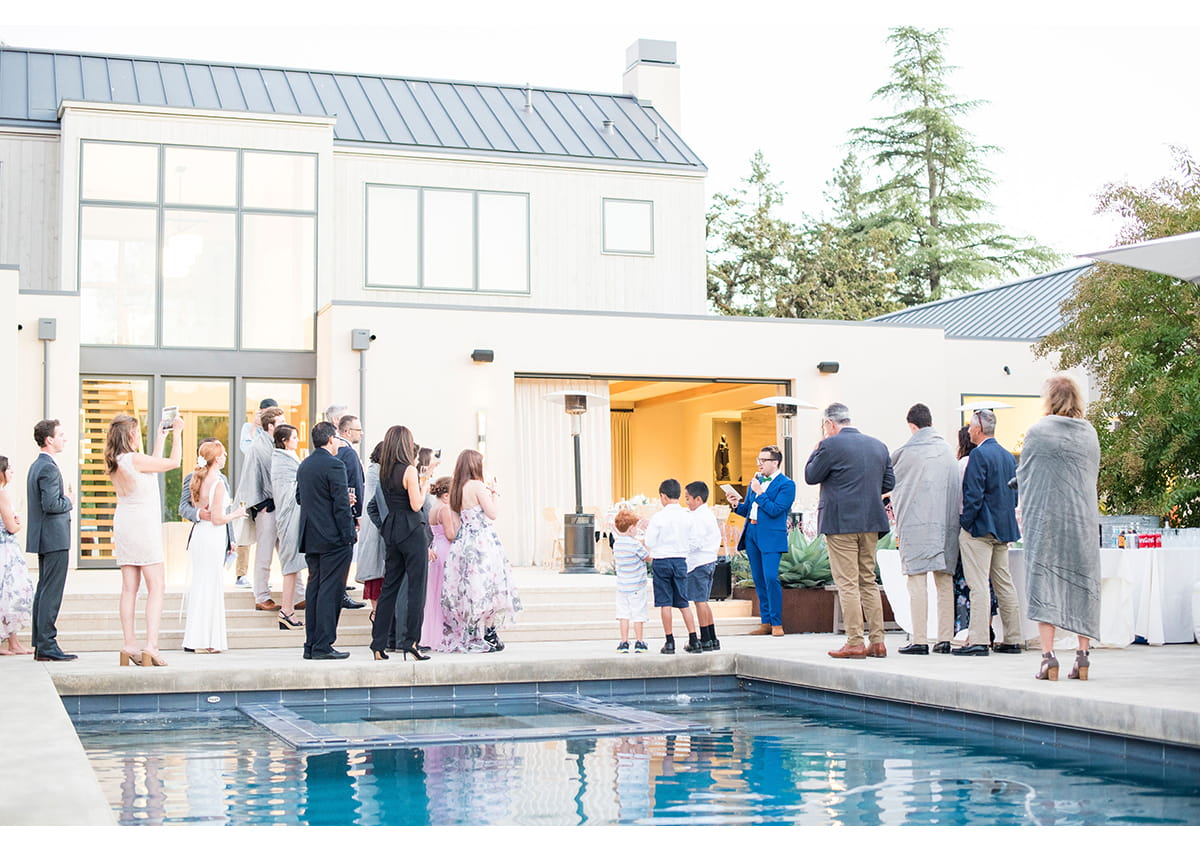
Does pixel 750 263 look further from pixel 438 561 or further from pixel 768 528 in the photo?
pixel 438 561

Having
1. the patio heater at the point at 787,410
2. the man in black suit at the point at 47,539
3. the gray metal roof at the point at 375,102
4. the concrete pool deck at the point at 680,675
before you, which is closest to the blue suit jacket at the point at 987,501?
the concrete pool deck at the point at 680,675

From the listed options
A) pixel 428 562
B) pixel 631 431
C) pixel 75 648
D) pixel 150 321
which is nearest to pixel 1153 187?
pixel 428 562

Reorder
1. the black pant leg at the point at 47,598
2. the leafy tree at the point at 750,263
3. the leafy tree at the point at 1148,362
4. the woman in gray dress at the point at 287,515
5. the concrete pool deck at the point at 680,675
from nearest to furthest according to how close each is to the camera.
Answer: the concrete pool deck at the point at 680,675 → the black pant leg at the point at 47,598 → the woman in gray dress at the point at 287,515 → the leafy tree at the point at 1148,362 → the leafy tree at the point at 750,263

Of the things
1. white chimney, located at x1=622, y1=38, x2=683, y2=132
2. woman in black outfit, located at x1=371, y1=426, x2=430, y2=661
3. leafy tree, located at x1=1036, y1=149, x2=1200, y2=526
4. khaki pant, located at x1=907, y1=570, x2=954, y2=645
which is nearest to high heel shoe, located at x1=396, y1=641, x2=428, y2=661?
woman in black outfit, located at x1=371, y1=426, x2=430, y2=661

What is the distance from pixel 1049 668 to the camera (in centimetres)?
723

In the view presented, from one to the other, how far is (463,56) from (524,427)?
9.89m

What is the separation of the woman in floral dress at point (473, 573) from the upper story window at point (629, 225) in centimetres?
1084

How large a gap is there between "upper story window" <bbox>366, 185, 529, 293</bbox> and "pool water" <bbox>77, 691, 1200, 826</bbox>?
1164cm

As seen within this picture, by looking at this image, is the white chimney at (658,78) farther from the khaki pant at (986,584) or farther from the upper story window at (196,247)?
the khaki pant at (986,584)

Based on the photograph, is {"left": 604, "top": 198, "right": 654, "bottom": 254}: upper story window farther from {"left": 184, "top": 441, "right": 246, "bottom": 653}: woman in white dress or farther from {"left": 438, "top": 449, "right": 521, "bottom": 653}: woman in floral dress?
{"left": 184, "top": 441, "right": 246, "bottom": 653}: woman in white dress

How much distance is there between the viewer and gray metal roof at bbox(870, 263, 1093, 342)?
22047 millimetres

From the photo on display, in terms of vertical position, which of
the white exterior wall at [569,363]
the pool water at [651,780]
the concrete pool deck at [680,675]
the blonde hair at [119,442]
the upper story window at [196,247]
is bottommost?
the pool water at [651,780]

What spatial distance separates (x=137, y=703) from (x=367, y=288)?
10813mm

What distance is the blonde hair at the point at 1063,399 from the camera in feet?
24.5
